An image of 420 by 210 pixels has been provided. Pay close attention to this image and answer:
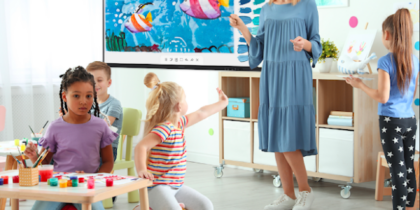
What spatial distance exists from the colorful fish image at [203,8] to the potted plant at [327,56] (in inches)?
39.2

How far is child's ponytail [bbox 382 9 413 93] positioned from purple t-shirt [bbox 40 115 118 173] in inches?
60.5

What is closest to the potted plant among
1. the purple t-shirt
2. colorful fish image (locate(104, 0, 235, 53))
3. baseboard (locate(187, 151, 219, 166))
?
colorful fish image (locate(104, 0, 235, 53))

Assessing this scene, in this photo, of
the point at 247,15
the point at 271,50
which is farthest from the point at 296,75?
the point at 247,15

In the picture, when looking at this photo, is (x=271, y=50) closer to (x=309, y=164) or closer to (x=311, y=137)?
(x=311, y=137)

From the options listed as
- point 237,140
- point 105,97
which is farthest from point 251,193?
point 105,97

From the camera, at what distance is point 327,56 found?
3361mm

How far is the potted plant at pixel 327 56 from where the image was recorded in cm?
336

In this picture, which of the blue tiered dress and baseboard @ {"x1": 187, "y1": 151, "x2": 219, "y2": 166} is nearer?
the blue tiered dress

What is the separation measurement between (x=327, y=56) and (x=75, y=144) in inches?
81.3

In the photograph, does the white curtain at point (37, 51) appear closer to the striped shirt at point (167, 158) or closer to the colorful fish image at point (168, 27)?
the colorful fish image at point (168, 27)

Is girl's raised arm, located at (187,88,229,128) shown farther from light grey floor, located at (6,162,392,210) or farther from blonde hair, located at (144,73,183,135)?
light grey floor, located at (6,162,392,210)

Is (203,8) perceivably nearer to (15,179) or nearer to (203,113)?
(203,113)

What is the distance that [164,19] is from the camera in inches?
114

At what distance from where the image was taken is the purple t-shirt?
187cm
